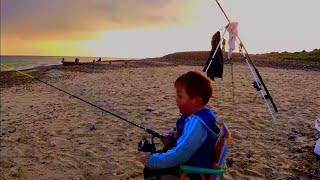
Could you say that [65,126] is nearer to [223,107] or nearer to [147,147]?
[223,107]

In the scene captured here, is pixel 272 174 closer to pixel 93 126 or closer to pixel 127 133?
pixel 127 133

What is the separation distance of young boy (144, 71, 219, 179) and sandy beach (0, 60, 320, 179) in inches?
136

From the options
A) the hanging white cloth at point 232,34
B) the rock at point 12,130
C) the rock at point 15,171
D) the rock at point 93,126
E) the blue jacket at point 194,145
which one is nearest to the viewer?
the blue jacket at point 194,145

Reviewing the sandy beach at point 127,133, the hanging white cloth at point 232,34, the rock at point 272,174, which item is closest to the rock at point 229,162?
the sandy beach at point 127,133

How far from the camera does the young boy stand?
3.59 m

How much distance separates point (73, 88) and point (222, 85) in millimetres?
6377

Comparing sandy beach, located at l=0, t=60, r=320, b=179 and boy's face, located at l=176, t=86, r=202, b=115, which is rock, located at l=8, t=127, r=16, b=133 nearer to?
sandy beach, located at l=0, t=60, r=320, b=179

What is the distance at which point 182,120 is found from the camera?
12.8 ft

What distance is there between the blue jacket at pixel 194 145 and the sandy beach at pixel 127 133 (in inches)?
135

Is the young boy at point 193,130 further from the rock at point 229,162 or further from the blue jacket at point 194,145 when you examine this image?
the rock at point 229,162

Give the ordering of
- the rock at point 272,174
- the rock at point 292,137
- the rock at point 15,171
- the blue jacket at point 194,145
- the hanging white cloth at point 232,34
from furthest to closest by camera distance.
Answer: the hanging white cloth at point 232,34 < the rock at point 292,137 < the rock at point 15,171 < the rock at point 272,174 < the blue jacket at point 194,145

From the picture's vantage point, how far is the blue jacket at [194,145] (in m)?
3.58

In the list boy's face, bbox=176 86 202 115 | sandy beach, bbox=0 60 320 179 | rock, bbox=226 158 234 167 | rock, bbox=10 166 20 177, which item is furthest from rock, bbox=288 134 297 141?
boy's face, bbox=176 86 202 115

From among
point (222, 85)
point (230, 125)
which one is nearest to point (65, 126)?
point (230, 125)
